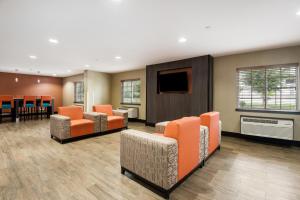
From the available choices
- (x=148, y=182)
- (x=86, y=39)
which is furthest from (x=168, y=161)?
(x=86, y=39)

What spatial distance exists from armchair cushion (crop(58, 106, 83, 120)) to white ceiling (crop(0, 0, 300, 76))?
5.51 ft

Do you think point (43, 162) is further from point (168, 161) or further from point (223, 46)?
point (223, 46)

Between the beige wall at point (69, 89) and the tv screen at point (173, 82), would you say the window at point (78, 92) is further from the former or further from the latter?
the tv screen at point (173, 82)

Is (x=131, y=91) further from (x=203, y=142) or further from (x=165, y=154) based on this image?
(x=165, y=154)

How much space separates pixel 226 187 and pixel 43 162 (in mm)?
3099

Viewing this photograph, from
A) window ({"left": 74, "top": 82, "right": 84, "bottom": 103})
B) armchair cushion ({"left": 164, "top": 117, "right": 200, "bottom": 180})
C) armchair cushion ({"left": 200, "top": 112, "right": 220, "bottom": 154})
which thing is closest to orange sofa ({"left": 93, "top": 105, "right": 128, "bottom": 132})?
armchair cushion ({"left": 200, "top": 112, "right": 220, "bottom": 154})

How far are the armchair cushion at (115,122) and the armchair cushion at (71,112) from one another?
90 cm

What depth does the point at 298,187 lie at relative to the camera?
6.86 ft

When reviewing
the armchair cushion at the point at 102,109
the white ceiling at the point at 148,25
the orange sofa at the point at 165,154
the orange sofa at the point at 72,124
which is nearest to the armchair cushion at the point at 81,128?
the orange sofa at the point at 72,124

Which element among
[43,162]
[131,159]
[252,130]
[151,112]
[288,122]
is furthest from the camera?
[151,112]

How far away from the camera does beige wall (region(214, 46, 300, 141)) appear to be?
158 inches

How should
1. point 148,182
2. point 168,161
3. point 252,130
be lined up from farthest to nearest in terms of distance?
point 252,130, point 148,182, point 168,161

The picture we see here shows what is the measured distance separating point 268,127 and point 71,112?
546cm

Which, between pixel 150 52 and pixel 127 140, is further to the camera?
pixel 150 52
